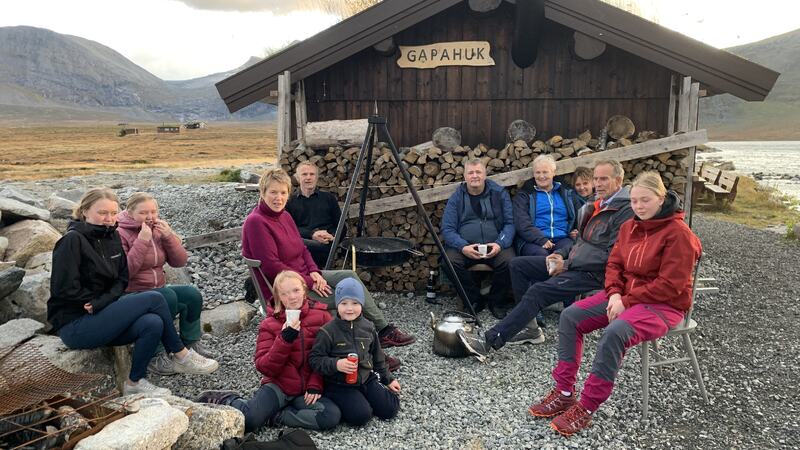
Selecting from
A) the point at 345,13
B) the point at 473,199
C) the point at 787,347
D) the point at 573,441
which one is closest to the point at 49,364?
the point at 573,441

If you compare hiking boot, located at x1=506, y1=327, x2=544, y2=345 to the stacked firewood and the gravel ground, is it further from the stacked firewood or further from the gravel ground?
the stacked firewood

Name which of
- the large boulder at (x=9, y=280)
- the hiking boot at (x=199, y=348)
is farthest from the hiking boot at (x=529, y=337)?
the large boulder at (x=9, y=280)

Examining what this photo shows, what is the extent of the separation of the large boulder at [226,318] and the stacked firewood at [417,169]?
178 centimetres

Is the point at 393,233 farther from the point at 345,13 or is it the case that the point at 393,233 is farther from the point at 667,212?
the point at 345,13

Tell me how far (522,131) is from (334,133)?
2377 millimetres

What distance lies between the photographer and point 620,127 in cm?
688

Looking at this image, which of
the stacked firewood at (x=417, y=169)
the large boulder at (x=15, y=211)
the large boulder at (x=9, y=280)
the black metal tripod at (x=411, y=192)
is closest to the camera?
the large boulder at (x=9, y=280)

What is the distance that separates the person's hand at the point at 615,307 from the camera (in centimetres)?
395

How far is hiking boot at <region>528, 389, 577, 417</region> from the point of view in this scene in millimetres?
3938

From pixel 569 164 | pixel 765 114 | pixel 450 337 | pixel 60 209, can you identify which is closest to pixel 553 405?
pixel 450 337

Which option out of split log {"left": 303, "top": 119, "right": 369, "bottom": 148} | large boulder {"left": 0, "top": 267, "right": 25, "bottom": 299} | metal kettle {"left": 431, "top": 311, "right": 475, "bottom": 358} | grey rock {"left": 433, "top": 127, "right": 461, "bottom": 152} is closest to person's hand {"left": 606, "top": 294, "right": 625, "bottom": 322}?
metal kettle {"left": 431, "top": 311, "right": 475, "bottom": 358}

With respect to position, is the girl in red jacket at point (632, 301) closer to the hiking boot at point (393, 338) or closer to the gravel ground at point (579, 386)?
the gravel ground at point (579, 386)

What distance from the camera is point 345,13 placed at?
42.5 feet

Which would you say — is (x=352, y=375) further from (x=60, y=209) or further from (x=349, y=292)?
(x=60, y=209)
